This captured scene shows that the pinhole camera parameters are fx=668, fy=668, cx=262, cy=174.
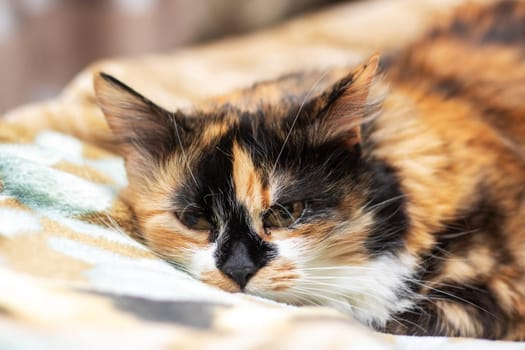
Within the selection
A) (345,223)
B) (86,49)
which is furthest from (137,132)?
(86,49)

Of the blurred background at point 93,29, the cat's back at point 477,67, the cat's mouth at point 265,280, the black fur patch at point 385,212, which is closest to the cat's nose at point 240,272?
the cat's mouth at point 265,280

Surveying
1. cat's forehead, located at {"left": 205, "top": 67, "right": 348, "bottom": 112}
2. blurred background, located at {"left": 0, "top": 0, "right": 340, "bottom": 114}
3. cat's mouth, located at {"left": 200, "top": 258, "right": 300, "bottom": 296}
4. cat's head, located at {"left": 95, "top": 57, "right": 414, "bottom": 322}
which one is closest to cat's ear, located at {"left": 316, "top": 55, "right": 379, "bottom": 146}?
cat's head, located at {"left": 95, "top": 57, "right": 414, "bottom": 322}

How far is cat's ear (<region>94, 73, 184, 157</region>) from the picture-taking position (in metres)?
1.10

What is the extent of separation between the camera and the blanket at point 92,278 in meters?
0.72

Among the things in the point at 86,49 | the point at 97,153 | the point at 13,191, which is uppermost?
the point at 13,191

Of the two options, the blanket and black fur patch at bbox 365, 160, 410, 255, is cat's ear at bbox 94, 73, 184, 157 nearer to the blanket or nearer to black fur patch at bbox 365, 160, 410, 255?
the blanket

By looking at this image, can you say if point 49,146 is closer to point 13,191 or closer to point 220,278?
point 13,191

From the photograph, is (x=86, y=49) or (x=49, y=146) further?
(x=86, y=49)

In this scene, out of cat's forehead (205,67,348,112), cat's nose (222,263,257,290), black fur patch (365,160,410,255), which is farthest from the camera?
cat's forehead (205,67,348,112)

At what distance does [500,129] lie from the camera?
135cm

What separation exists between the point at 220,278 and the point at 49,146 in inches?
22.4

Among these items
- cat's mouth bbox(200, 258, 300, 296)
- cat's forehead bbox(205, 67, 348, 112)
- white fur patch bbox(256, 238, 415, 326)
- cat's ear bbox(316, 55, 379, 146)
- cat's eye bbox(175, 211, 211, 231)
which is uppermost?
cat's ear bbox(316, 55, 379, 146)

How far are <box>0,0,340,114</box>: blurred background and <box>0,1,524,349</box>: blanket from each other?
2.71 ft

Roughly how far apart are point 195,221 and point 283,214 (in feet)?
0.49
